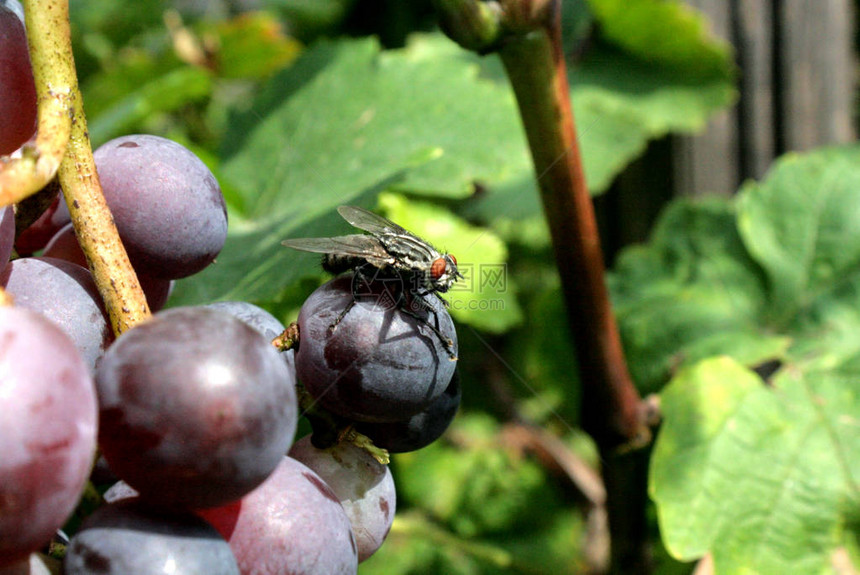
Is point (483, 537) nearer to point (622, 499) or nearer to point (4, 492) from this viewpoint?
point (622, 499)

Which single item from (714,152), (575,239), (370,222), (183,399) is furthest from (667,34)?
(183,399)

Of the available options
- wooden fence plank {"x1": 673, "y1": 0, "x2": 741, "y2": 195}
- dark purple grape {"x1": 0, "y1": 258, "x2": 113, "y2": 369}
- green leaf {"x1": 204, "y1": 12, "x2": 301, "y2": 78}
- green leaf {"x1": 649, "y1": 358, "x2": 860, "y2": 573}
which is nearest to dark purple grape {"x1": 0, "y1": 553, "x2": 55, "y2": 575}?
dark purple grape {"x1": 0, "y1": 258, "x2": 113, "y2": 369}

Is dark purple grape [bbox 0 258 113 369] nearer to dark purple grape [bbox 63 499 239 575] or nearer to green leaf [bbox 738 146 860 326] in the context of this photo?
dark purple grape [bbox 63 499 239 575]

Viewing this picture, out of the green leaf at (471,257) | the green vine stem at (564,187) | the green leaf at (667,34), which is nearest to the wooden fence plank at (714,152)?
the green leaf at (667,34)

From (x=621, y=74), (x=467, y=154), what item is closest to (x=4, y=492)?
(x=467, y=154)

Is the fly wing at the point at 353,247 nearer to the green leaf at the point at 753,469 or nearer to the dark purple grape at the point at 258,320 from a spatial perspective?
the dark purple grape at the point at 258,320

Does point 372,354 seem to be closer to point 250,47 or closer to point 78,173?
point 78,173
